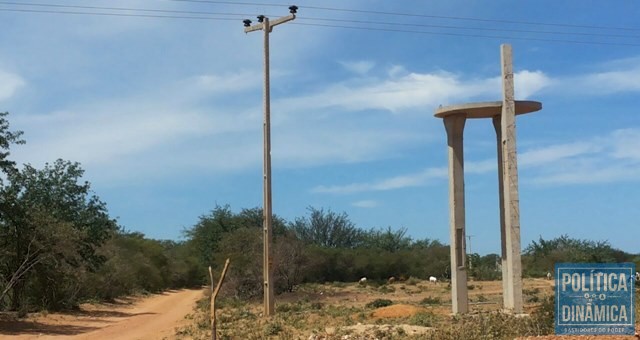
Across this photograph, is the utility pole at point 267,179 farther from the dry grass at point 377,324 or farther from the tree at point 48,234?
the tree at point 48,234

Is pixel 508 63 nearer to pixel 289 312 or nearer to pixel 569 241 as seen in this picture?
pixel 289 312

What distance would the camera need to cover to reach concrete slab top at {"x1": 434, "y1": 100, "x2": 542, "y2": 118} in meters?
21.1

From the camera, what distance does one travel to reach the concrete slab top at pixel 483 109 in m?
21.1

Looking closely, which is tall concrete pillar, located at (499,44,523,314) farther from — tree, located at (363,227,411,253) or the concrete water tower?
tree, located at (363,227,411,253)

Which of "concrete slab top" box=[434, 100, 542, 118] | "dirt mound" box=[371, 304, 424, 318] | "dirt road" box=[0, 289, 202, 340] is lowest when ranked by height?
"dirt road" box=[0, 289, 202, 340]

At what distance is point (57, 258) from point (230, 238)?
12450 millimetres

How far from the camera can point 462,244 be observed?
2158 centimetres

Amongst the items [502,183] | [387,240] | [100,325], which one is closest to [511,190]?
[502,183]

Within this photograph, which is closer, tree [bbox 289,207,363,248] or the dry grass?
the dry grass

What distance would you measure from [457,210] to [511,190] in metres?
1.67

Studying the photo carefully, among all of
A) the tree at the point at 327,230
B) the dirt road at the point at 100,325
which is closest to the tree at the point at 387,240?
the tree at the point at 327,230

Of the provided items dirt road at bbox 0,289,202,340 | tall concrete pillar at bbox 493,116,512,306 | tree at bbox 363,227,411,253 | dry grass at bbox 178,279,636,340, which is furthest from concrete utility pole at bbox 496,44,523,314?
tree at bbox 363,227,411,253

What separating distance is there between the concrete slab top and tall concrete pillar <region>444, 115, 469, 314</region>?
292mm

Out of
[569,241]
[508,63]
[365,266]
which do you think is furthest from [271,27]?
[569,241]
